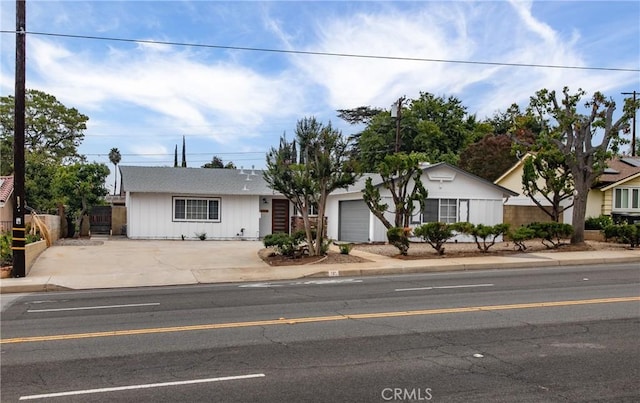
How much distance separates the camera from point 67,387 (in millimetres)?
5398

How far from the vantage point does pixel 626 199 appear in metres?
30.7

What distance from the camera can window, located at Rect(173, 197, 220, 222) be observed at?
28234mm

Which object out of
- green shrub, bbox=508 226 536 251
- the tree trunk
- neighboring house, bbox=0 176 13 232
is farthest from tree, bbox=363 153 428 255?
neighboring house, bbox=0 176 13 232

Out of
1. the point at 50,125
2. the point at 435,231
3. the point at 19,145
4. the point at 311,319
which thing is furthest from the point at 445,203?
the point at 50,125

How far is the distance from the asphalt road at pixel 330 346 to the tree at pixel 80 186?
16513mm

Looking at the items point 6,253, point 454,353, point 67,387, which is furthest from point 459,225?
point 67,387

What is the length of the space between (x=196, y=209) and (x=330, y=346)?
22.7 m

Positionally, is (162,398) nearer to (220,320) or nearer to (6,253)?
(220,320)

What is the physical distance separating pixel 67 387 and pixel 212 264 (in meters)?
12.1

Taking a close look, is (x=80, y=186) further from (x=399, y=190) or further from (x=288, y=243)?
(x=399, y=190)

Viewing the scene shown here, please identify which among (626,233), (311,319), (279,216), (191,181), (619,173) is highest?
(619,173)

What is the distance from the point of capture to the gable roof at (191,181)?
27656 millimetres

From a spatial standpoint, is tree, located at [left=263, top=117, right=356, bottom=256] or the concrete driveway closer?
the concrete driveway

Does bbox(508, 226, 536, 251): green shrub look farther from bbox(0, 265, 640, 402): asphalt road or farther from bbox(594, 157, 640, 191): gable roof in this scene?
bbox(594, 157, 640, 191): gable roof
